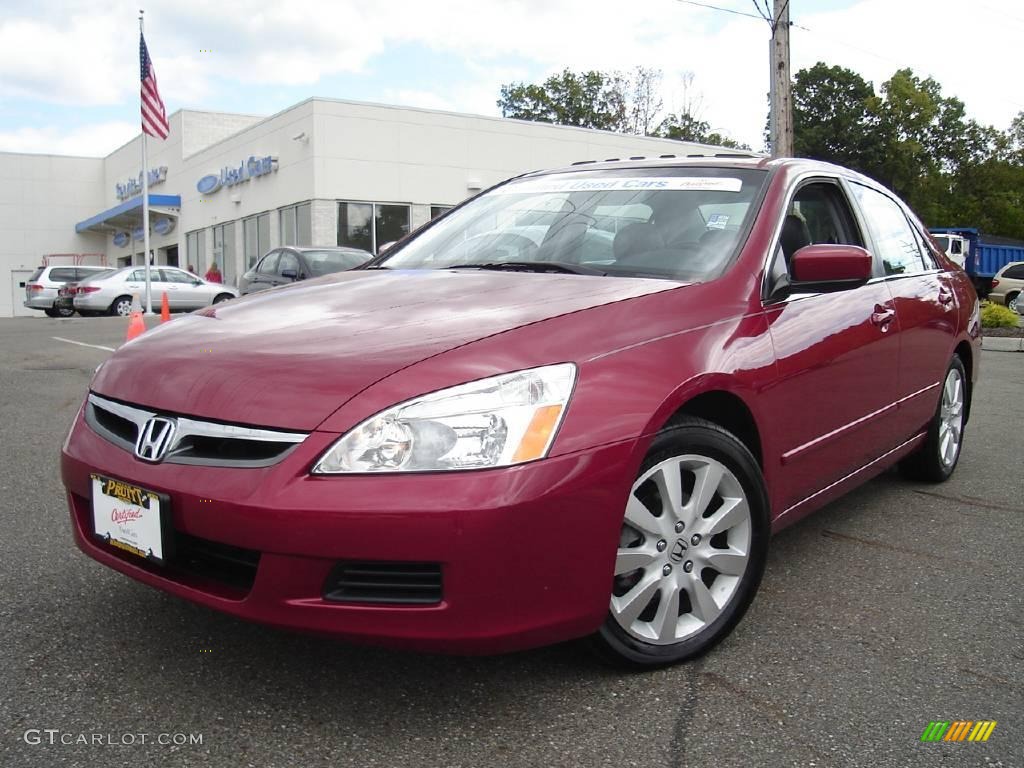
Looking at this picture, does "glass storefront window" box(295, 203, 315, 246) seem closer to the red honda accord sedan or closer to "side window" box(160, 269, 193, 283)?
"side window" box(160, 269, 193, 283)

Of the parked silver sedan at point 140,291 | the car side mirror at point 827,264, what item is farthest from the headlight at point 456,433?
the parked silver sedan at point 140,291

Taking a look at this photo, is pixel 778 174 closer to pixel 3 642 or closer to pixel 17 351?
pixel 3 642

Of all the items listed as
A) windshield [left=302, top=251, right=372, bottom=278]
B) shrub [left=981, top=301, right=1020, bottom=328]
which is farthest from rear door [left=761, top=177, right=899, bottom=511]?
shrub [left=981, top=301, right=1020, bottom=328]

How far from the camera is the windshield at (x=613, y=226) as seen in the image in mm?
3066

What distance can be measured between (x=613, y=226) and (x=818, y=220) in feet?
2.98

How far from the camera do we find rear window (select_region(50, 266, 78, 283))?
88.1ft

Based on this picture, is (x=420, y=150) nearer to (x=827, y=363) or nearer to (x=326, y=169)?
(x=326, y=169)

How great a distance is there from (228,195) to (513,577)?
103ft

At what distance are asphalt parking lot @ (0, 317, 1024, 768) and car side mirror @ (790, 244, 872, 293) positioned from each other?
3.39 feet

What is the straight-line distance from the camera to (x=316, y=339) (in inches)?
96.6

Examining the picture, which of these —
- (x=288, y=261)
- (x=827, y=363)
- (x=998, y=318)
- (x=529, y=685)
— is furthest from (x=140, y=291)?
(x=529, y=685)

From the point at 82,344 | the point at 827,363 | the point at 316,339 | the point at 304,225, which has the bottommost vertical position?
the point at 82,344

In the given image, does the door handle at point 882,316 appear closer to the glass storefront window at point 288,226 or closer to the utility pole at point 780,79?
the utility pole at point 780,79

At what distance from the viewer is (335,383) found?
86.2 inches
